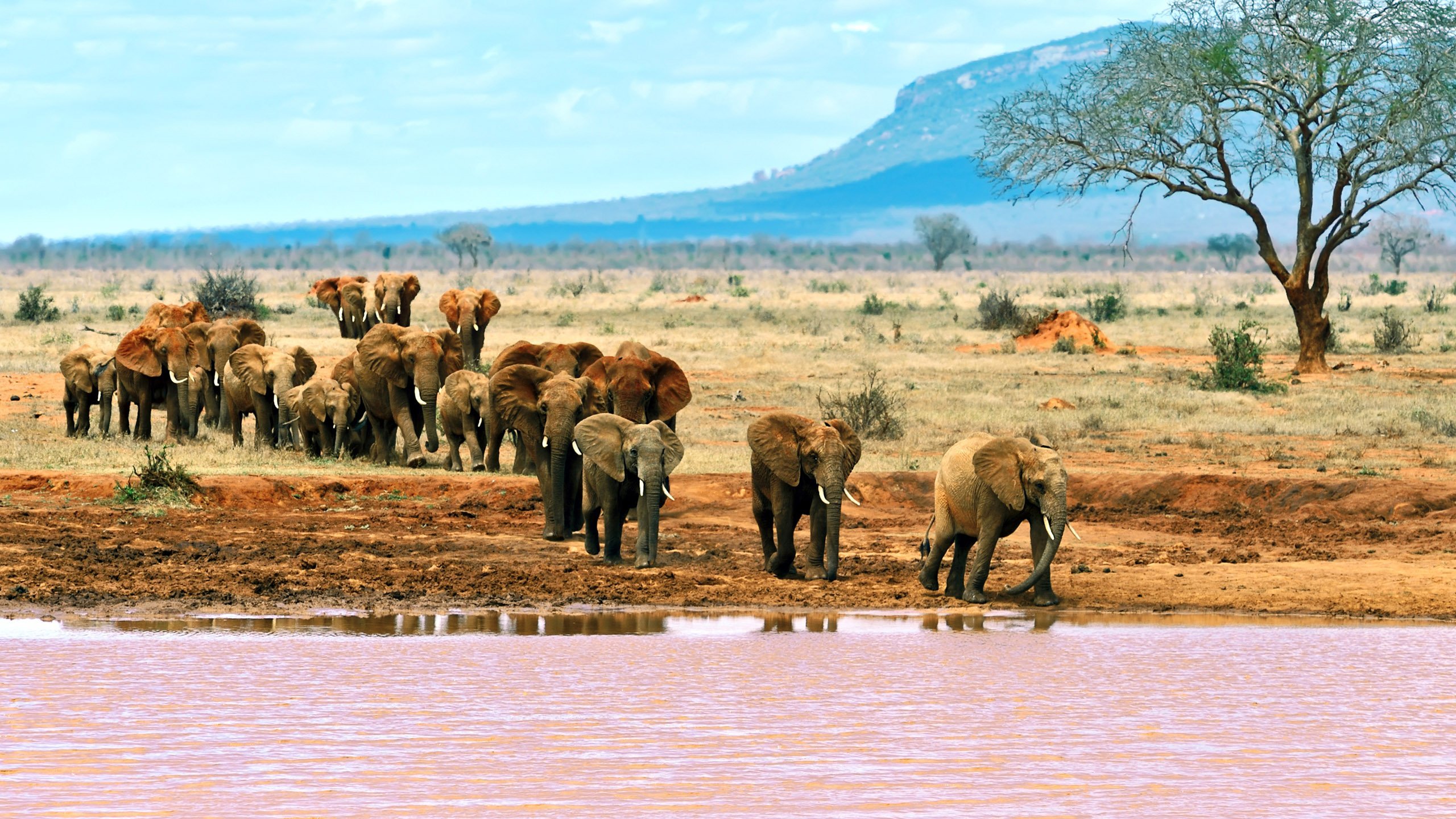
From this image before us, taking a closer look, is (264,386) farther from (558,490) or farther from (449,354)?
(558,490)

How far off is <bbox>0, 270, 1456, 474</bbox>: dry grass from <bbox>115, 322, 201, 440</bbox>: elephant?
579mm

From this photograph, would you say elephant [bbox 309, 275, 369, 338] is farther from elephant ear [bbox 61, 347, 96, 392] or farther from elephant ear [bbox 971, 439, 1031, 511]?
elephant ear [bbox 971, 439, 1031, 511]

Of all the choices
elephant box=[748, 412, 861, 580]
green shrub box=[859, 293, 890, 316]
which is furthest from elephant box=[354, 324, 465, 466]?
green shrub box=[859, 293, 890, 316]

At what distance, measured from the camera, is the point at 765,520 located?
14523mm

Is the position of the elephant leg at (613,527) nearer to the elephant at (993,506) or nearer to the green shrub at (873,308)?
the elephant at (993,506)

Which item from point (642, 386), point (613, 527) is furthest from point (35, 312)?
point (613, 527)

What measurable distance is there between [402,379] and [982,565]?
9763 mm

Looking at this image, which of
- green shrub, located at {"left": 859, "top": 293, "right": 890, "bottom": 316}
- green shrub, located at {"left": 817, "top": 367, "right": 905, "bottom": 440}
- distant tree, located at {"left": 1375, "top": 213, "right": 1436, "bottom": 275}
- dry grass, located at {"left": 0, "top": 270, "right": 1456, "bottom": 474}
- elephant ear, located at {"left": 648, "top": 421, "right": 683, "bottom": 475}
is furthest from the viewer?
distant tree, located at {"left": 1375, "top": 213, "right": 1436, "bottom": 275}

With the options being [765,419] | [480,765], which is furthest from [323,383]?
[480,765]

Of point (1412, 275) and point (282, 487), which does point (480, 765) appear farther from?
point (1412, 275)

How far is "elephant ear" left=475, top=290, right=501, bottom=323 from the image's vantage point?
36031mm

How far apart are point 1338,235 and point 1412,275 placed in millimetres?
90098

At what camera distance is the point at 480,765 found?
7836 millimetres

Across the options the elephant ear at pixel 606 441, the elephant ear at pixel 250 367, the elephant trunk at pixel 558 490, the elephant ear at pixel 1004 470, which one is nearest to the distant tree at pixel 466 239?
the elephant ear at pixel 250 367
